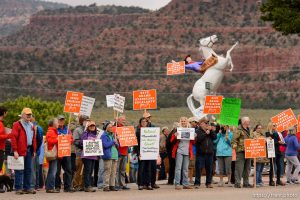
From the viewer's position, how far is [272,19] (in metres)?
31.1

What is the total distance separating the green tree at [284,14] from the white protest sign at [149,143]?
8.51 m

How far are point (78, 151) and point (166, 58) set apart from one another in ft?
314

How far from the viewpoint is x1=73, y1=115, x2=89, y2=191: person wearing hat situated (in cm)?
2262

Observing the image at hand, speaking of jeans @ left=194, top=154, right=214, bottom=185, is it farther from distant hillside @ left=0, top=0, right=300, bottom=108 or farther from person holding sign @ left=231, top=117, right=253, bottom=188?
distant hillside @ left=0, top=0, right=300, bottom=108

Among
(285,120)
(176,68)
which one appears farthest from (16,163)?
(176,68)

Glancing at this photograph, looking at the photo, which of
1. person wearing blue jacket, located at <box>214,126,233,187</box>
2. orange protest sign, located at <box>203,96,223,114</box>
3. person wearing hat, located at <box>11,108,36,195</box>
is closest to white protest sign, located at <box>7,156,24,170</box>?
person wearing hat, located at <box>11,108,36,195</box>

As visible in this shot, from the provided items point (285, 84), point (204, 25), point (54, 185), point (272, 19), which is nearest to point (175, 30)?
point (204, 25)

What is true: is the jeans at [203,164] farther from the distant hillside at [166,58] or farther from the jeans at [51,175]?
the distant hillside at [166,58]

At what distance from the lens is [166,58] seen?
118812mm

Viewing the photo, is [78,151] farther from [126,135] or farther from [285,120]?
[285,120]

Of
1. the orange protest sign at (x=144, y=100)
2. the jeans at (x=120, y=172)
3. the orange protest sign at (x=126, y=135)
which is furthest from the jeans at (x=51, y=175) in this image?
the orange protest sign at (x=144, y=100)

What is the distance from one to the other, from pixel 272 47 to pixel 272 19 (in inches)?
3558

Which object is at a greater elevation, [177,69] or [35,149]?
[177,69]

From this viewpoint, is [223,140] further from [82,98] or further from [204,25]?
[204,25]
